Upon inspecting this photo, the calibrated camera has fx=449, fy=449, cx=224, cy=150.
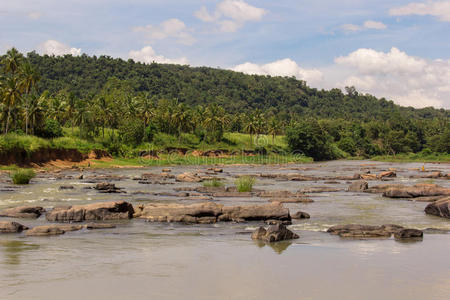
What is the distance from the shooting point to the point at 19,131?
291 ft

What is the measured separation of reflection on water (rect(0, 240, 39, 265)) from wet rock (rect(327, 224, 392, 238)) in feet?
44.3

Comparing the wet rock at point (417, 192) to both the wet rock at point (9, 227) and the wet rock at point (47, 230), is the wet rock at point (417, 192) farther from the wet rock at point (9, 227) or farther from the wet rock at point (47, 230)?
the wet rock at point (9, 227)

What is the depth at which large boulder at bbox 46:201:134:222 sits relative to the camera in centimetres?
2497

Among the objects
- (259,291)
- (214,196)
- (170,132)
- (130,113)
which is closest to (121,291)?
(259,291)

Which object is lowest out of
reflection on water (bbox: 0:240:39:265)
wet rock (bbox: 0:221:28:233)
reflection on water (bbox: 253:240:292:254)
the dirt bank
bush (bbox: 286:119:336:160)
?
reflection on water (bbox: 253:240:292:254)

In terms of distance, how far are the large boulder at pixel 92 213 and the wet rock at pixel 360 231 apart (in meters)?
11.7

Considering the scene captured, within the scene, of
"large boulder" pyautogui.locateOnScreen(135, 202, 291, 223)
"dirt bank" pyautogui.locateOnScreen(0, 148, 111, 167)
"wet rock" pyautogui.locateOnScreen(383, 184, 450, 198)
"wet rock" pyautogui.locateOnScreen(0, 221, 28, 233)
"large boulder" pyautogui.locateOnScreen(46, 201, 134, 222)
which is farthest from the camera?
"dirt bank" pyautogui.locateOnScreen(0, 148, 111, 167)

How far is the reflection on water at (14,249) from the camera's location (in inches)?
617

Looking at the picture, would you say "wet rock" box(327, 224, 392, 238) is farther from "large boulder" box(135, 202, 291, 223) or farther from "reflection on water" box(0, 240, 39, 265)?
"reflection on water" box(0, 240, 39, 265)

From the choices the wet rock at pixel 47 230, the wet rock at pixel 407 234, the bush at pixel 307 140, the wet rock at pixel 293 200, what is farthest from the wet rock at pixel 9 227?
the bush at pixel 307 140

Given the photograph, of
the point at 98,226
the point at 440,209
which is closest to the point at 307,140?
the point at 440,209

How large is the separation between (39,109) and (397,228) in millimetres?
82063

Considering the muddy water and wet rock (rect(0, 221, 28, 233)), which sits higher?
wet rock (rect(0, 221, 28, 233))

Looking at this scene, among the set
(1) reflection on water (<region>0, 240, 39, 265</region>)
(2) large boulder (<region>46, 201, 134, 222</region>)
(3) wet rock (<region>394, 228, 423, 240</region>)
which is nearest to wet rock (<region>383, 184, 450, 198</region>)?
(3) wet rock (<region>394, 228, 423, 240</region>)
